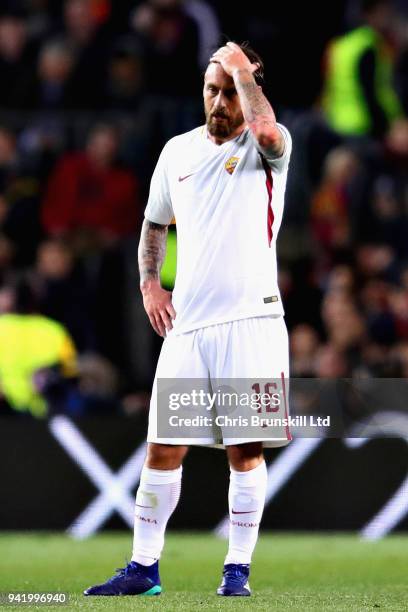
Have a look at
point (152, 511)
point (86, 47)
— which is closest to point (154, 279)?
point (152, 511)

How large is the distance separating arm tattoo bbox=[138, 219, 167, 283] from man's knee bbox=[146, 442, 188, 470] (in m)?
0.80

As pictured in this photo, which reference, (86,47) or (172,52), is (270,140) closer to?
(172,52)

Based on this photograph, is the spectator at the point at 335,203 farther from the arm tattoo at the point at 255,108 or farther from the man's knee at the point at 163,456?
the arm tattoo at the point at 255,108

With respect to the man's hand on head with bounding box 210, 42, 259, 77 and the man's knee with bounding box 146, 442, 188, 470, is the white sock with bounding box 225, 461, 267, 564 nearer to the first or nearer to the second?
the man's knee with bounding box 146, 442, 188, 470

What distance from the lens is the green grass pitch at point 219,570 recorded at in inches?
244

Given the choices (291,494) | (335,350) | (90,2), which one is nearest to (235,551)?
(291,494)

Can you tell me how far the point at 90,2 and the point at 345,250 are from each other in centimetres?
347

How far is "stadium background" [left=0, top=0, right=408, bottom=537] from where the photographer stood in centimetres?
1039

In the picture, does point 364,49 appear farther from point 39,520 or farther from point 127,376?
point 39,520

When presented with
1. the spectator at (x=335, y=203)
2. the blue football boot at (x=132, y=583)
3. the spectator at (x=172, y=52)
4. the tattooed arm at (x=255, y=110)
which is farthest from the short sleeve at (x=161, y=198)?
the spectator at (x=172, y=52)

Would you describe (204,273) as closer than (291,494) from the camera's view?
Yes

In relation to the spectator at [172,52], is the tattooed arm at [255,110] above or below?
below

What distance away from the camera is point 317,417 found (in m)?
7.76

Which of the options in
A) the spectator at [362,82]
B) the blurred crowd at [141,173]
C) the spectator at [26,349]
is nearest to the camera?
the spectator at [26,349]
